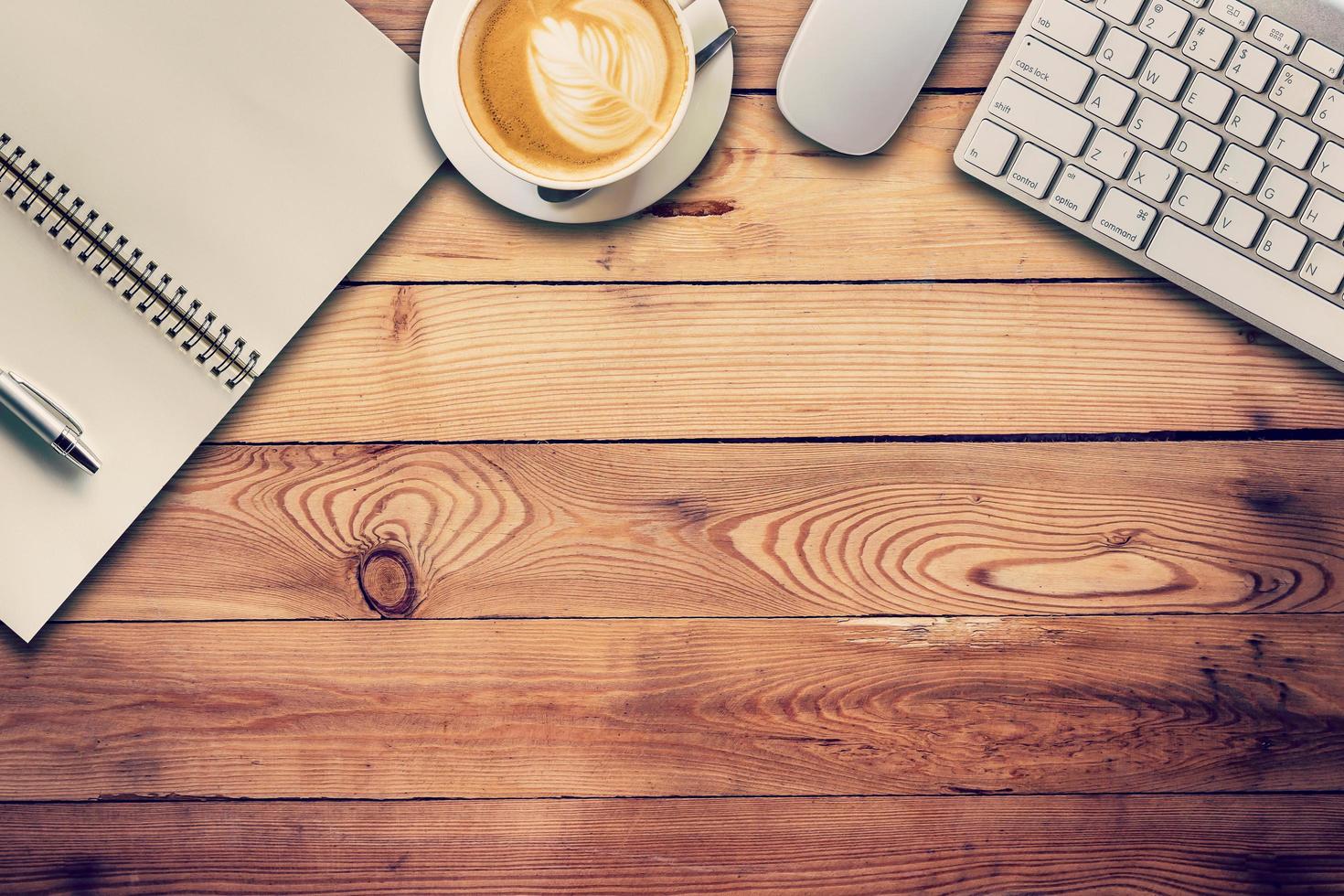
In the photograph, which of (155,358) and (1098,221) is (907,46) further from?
(155,358)

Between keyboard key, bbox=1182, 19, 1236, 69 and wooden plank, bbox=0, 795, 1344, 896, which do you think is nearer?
keyboard key, bbox=1182, 19, 1236, 69

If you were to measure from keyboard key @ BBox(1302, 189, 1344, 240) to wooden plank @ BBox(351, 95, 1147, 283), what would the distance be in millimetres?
112

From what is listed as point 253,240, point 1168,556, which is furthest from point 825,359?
point 253,240

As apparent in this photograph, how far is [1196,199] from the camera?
0.61 metres

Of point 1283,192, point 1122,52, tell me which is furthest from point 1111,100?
point 1283,192

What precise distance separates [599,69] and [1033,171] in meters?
0.33

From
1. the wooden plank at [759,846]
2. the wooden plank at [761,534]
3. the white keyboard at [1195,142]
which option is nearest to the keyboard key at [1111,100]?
the white keyboard at [1195,142]

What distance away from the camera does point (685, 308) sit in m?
0.68

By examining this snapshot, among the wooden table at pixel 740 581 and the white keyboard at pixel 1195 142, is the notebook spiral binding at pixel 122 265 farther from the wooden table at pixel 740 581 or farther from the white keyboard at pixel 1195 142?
the white keyboard at pixel 1195 142

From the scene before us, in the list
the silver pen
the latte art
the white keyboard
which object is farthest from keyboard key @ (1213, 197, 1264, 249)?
the silver pen

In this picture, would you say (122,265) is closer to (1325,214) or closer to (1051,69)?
(1051,69)

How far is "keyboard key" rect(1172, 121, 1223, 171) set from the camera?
60 centimetres

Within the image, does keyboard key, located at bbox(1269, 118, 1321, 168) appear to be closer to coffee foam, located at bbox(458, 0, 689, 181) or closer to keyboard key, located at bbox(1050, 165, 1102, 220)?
keyboard key, located at bbox(1050, 165, 1102, 220)

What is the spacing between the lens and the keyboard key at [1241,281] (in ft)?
2.01
